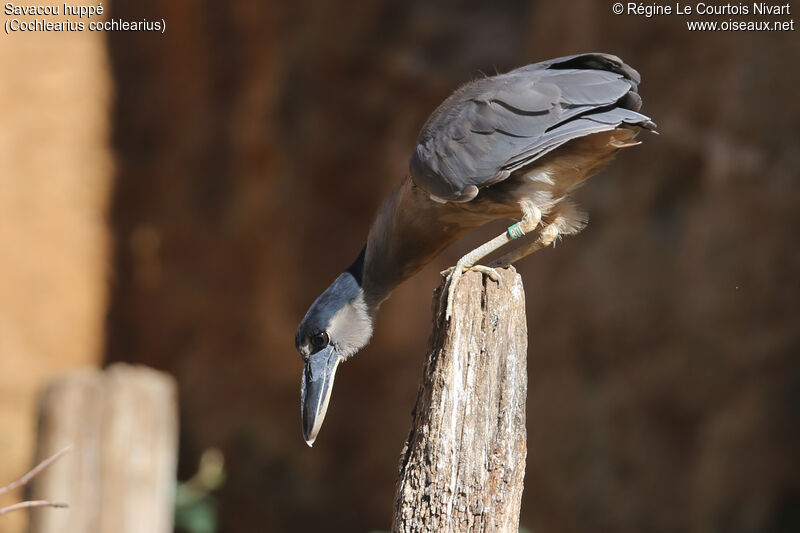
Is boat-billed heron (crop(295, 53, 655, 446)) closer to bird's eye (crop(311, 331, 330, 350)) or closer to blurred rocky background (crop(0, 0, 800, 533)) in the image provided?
bird's eye (crop(311, 331, 330, 350))

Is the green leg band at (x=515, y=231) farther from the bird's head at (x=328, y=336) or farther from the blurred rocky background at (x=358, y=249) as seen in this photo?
the blurred rocky background at (x=358, y=249)

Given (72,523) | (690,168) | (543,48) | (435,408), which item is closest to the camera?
(435,408)

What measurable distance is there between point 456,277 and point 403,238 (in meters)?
0.83

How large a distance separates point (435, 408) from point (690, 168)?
3.66 meters

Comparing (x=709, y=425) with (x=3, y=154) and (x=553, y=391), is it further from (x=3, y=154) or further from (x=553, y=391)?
(x=3, y=154)

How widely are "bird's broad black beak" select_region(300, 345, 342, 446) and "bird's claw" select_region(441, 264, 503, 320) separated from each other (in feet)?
2.45

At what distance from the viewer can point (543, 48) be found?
607 centimetres

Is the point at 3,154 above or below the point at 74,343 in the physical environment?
above

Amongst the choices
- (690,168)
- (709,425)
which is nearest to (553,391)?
(709,425)

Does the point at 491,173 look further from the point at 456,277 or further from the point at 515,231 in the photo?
the point at 456,277

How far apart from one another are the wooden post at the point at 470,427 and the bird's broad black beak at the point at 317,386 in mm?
820

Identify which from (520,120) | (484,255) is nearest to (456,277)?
(484,255)

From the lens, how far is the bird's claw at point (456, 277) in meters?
2.62

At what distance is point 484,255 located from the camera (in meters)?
3.12
